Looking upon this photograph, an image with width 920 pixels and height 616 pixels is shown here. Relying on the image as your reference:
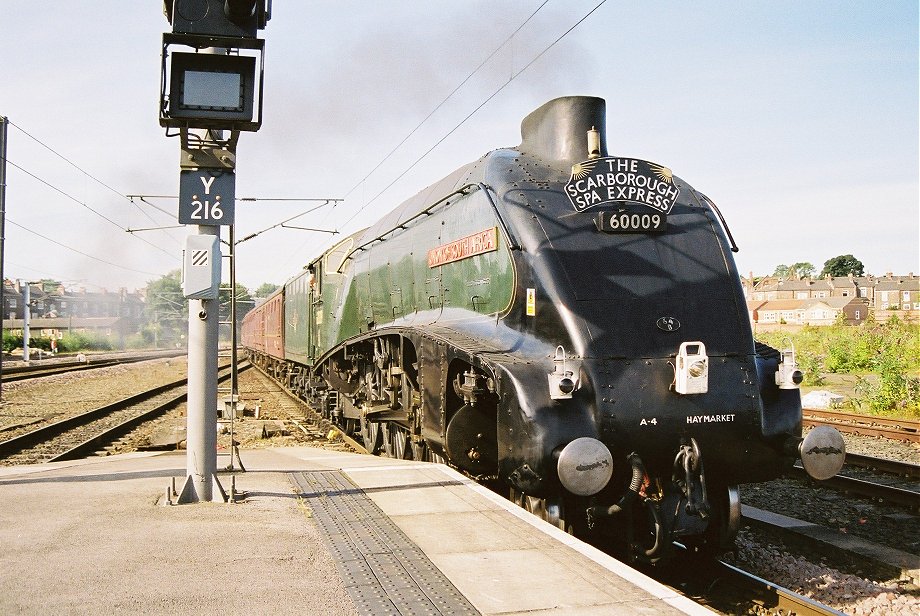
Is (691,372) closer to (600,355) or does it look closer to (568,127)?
(600,355)

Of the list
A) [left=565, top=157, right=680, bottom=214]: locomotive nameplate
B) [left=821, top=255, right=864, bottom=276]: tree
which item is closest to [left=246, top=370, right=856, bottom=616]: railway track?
[left=565, top=157, right=680, bottom=214]: locomotive nameplate

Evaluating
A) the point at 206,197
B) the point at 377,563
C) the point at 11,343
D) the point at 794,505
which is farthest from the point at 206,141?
the point at 11,343

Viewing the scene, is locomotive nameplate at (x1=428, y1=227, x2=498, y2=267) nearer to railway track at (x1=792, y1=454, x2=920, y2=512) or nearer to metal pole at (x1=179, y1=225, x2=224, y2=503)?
metal pole at (x1=179, y1=225, x2=224, y2=503)

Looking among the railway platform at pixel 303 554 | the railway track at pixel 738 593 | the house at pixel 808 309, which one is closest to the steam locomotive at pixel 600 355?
the railway track at pixel 738 593

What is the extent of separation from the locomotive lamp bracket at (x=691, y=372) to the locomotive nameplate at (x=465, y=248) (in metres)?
1.92

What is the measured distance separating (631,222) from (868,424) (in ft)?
34.6

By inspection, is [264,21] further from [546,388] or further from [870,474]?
[870,474]

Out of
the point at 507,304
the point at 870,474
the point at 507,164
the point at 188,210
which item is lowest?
the point at 870,474

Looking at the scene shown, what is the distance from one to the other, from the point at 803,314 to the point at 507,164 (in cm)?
9656

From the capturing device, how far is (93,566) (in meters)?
4.55

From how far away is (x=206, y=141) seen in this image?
259 inches

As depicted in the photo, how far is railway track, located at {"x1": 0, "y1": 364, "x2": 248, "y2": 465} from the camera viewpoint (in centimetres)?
1198

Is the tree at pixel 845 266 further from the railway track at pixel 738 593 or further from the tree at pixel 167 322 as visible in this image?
the railway track at pixel 738 593

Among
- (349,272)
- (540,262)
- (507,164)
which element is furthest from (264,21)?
(349,272)
